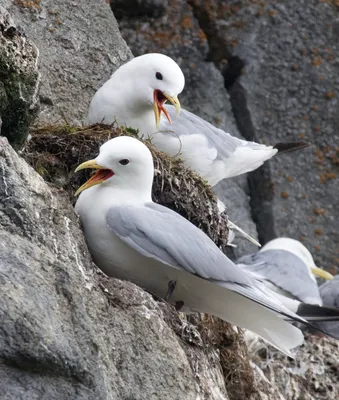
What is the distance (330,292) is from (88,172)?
2.41 metres

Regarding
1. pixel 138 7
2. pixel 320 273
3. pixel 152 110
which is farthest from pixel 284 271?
pixel 138 7

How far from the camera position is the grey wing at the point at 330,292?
6.55m

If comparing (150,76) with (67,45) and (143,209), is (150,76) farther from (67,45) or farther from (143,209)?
(143,209)

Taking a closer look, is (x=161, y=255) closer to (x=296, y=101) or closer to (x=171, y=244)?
(x=171, y=244)

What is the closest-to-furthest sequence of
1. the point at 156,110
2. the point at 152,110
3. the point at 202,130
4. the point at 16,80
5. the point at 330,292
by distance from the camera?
the point at 16,80
the point at 156,110
the point at 152,110
the point at 202,130
the point at 330,292

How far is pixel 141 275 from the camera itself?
3.99 m

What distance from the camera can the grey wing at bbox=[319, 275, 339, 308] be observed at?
6.55 metres

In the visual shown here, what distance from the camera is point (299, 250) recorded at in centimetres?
643

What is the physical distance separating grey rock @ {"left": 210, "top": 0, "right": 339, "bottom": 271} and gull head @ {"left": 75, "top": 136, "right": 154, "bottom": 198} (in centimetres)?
267

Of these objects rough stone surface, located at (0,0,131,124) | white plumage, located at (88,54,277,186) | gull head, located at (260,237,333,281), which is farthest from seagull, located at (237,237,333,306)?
rough stone surface, located at (0,0,131,124)

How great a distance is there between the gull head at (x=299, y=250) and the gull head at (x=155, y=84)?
5.12ft

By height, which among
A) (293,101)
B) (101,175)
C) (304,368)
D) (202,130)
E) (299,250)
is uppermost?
(101,175)

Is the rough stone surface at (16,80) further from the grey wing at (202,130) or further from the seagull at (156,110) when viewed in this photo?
the grey wing at (202,130)

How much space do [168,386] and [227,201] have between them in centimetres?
328
